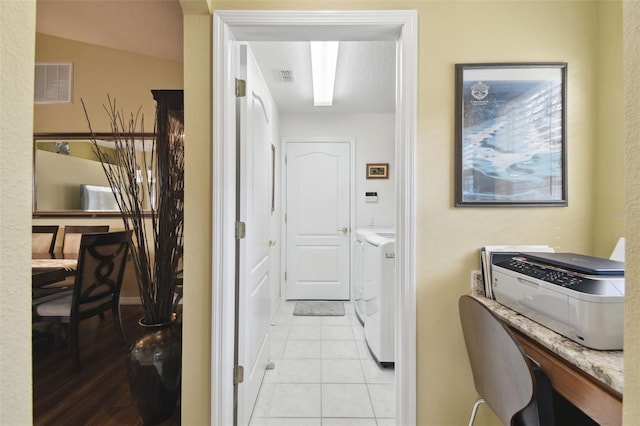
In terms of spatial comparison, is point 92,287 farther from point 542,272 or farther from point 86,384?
point 542,272

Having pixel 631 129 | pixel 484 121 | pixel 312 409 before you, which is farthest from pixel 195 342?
pixel 484 121

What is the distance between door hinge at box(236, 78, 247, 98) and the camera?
1.44 metres

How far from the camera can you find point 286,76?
2662mm

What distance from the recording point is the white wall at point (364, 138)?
12.2 ft

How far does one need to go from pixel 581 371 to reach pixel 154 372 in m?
1.76

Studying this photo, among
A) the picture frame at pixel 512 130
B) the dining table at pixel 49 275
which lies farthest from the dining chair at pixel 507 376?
the dining table at pixel 49 275

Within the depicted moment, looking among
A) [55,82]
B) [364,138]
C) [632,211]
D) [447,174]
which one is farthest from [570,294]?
[55,82]

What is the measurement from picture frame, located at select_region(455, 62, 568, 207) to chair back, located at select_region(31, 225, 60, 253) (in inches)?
154

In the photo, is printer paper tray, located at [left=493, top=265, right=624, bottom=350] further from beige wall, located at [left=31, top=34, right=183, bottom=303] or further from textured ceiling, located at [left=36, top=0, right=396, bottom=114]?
beige wall, located at [left=31, top=34, right=183, bottom=303]

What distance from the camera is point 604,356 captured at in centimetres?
79

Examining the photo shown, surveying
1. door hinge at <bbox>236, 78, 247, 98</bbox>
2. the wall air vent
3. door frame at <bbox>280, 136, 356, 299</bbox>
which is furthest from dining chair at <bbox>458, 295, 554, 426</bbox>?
the wall air vent

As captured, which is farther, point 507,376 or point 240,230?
point 240,230

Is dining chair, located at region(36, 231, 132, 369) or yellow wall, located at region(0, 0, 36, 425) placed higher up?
yellow wall, located at region(0, 0, 36, 425)

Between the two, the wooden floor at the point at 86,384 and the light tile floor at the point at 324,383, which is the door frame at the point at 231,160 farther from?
the wooden floor at the point at 86,384
